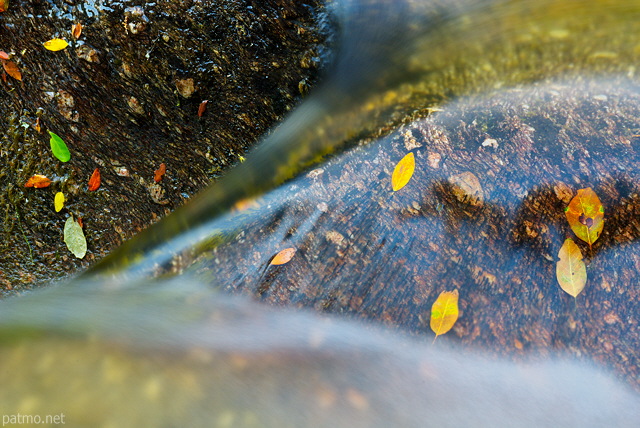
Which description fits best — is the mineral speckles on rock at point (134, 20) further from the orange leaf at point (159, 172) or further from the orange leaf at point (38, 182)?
the orange leaf at point (38, 182)

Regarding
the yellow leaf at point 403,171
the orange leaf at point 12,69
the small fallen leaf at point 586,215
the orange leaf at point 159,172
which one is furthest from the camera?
the orange leaf at point 159,172

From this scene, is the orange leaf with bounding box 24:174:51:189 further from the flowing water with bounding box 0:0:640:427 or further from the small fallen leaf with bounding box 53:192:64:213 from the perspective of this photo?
the flowing water with bounding box 0:0:640:427

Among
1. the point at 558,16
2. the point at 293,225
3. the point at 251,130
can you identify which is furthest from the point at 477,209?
the point at 558,16

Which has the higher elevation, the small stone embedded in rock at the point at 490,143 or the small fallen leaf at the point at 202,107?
the small fallen leaf at the point at 202,107

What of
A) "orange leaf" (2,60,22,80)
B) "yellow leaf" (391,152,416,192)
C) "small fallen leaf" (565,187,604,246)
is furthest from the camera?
"orange leaf" (2,60,22,80)

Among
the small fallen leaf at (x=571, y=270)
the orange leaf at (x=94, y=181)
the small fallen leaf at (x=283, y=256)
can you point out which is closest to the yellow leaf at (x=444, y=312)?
the small fallen leaf at (x=571, y=270)

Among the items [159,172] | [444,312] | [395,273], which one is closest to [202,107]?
[159,172]

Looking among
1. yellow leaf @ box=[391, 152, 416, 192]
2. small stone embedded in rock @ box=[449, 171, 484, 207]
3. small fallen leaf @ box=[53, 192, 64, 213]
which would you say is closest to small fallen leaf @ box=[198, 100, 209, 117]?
small fallen leaf @ box=[53, 192, 64, 213]

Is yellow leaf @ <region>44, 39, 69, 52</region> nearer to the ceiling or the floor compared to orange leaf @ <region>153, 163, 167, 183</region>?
nearer to the ceiling
